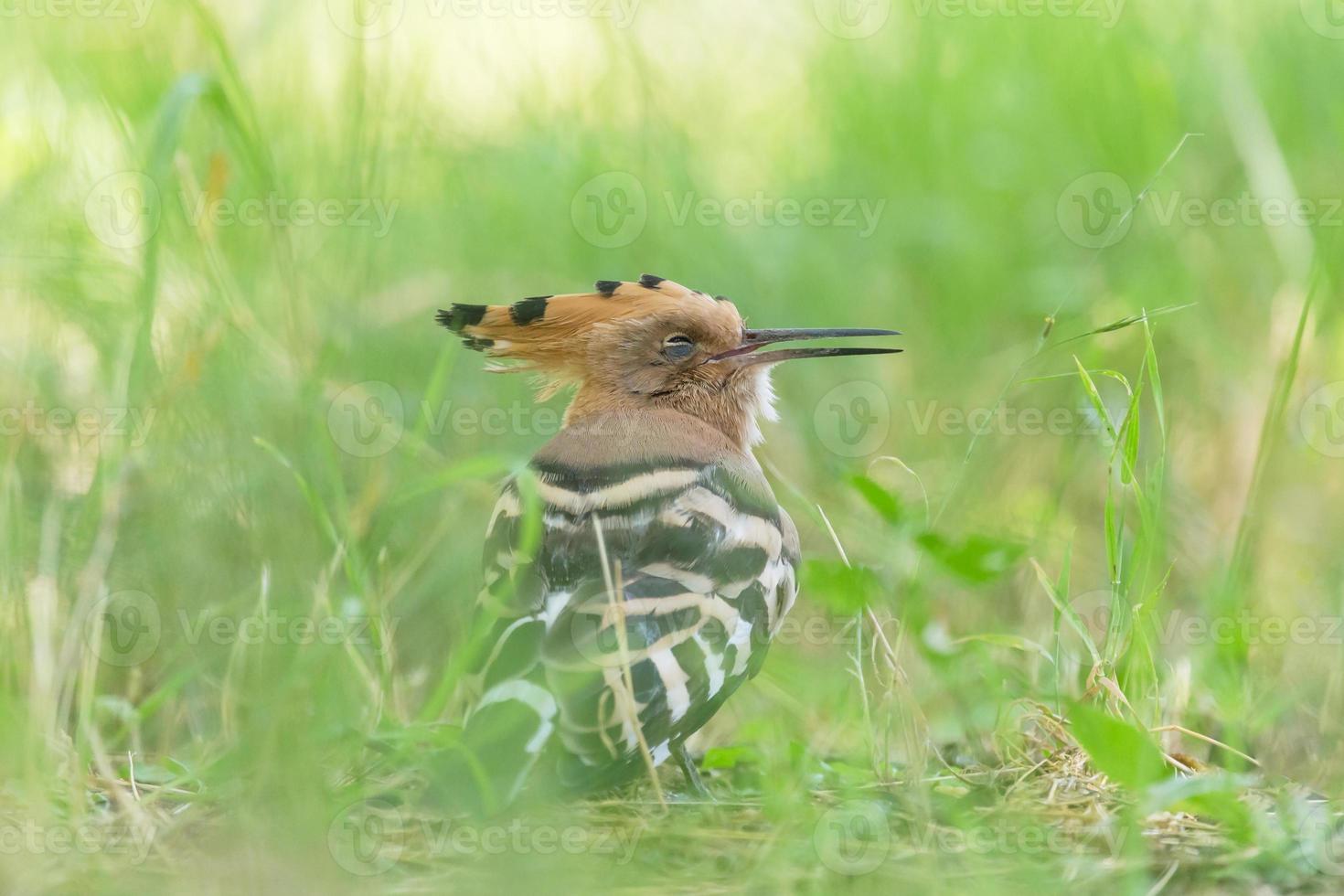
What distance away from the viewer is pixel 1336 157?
12.4 ft

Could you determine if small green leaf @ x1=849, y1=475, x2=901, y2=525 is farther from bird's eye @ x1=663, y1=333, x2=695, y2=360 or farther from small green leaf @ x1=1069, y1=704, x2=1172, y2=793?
bird's eye @ x1=663, y1=333, x2=695, y2=360

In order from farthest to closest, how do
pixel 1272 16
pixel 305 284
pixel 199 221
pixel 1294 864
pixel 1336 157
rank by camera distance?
1. pixel 1272 16
2. pixel 1336 157
3. pixel 305 284
4. pixel 199 221
5. pixel 1294 864

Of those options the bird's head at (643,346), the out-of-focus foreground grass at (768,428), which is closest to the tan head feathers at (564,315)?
the bird's head at (643,346)

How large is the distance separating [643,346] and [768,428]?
35.6 inches

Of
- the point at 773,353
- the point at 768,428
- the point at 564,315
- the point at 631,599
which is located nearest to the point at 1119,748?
the point at 631,599

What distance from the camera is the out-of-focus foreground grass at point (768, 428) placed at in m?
1.97

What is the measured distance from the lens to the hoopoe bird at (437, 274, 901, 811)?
207 cm

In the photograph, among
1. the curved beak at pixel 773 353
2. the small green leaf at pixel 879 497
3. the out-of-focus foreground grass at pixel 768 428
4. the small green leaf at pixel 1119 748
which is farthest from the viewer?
the curved beak at pixel 773 353

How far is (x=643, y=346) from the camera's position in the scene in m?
2.88

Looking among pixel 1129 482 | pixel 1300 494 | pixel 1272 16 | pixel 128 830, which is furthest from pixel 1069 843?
pixel 1272 16

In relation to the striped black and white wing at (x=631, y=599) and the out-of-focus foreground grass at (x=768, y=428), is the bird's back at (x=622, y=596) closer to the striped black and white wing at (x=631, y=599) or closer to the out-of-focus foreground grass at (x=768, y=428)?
the striped black and white wing at (x=631, y=599)

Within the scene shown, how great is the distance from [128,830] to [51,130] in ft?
6.45

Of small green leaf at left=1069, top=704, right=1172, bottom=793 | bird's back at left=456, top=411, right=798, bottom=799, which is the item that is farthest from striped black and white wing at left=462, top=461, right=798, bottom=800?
small green leaf at left=1069, top=704, right=1172, bottom=793

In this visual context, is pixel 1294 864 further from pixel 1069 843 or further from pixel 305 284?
pixel 305 284
